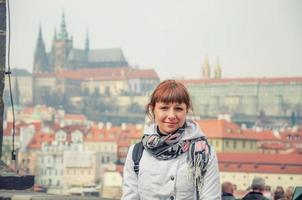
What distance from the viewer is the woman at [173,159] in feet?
4.76

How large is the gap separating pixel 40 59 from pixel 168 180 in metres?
71.2

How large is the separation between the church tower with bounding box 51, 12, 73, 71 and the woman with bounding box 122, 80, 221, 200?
7196cm

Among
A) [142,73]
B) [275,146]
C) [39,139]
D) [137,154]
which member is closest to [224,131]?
[275,146]

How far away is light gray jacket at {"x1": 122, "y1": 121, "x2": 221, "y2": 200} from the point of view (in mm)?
1450

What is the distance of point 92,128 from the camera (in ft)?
187

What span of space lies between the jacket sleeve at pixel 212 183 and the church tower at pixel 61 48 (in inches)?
2836

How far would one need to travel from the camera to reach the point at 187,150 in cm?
147

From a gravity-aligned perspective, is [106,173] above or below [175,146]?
below

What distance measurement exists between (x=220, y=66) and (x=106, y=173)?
22095 mm

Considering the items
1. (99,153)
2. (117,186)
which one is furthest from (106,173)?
(99,153)

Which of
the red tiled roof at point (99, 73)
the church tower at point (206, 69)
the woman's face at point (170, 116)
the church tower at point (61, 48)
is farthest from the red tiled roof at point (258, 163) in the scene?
the woman's face at point (170, 116)

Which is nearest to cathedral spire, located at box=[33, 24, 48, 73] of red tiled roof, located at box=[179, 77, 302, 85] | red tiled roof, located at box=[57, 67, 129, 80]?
red tiled roof, located at box=[57, 67, 129, 80]

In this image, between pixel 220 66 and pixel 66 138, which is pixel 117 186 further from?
pixel 220 66

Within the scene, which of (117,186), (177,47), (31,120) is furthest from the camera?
(177,47)
